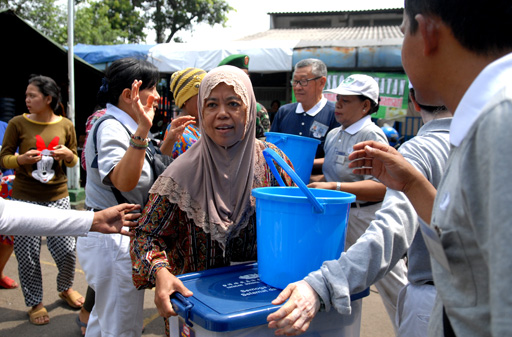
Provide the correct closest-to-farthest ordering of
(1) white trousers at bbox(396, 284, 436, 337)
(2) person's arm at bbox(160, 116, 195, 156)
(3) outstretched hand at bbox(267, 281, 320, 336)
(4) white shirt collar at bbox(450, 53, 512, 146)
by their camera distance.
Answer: (4) white shirt collar at bbox(450, 53, 512, 146) < (3) outstretched hand at bbox(267, 281, 320, 336) < (1) white trousers at bbox(396, 284, 436, 337) < (2) person's arm at bbox(160, 116, 195, 156)

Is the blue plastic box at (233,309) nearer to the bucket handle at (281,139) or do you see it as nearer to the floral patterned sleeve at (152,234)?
the floral patterned sleeve at (152,234)

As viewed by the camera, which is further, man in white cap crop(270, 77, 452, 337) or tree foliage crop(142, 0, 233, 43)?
tree foliage crop(142, 0, 233, 43)

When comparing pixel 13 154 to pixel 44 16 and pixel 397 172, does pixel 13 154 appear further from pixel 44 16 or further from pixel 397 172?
pixel 44 16

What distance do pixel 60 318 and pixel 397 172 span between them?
133 inches

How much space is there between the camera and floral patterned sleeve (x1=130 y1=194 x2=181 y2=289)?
1.68 m

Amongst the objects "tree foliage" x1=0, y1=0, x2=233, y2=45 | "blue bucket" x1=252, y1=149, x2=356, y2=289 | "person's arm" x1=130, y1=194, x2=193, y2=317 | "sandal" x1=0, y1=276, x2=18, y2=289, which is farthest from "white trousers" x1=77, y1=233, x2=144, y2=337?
→ "tree foliage" x1=0, y1=0, x2=233, y2=45

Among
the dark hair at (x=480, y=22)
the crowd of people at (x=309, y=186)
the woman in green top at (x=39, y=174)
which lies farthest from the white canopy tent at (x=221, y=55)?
the dark hair at (x=480, y=22)

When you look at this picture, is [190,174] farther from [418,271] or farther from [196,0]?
[196,0]

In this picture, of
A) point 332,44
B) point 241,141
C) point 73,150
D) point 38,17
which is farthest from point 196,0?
point 241,141

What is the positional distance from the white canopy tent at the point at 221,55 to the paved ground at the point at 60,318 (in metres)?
5.71

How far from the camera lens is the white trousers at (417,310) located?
4.93ft

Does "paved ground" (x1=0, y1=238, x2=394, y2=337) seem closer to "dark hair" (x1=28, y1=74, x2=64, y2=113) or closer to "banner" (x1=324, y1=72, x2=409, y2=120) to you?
"dark hair" (x1=28, y1=74, x2=64, y2=113)

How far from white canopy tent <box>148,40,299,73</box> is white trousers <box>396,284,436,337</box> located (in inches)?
297

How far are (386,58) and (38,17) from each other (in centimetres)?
2296
